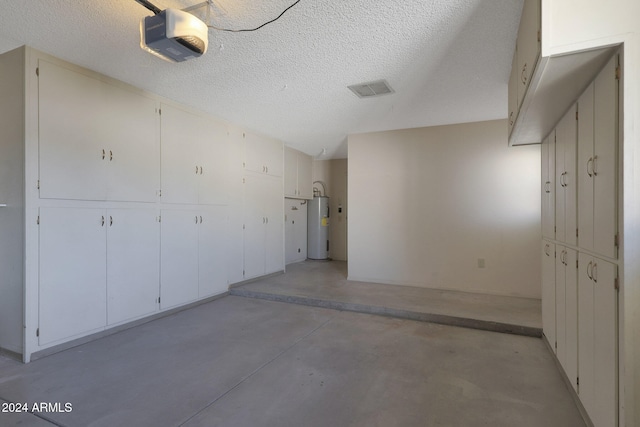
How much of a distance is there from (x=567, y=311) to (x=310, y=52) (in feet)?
8.46

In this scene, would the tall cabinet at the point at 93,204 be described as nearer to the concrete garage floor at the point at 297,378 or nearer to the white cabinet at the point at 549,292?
the concrete garage floor at the point at 297,378

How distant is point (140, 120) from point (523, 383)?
4.01 metres

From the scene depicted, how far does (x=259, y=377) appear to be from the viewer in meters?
2.24

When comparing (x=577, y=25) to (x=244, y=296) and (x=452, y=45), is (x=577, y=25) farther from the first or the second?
(x=244, y=296)

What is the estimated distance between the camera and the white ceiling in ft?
6.56

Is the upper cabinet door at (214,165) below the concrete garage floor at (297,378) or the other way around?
the other way around

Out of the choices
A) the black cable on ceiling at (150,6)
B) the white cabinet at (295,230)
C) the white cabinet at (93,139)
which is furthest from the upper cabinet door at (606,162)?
the white cabinet at (295,230)

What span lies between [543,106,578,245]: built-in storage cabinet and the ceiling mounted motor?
7.36 ft

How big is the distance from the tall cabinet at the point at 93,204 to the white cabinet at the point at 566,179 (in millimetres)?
3593

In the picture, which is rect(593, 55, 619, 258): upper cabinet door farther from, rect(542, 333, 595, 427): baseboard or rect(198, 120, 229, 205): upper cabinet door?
rect(198, 120, 229, 205): upper cabinet door

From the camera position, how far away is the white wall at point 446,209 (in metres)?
4.12

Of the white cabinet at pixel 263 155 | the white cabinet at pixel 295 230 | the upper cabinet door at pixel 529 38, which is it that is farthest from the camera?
the white cabinet at pixel 295 230

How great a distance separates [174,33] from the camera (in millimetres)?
1787

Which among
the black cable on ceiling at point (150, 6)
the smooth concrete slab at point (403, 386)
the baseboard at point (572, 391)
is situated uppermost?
the black cable on ceiling at point (150, 6)
